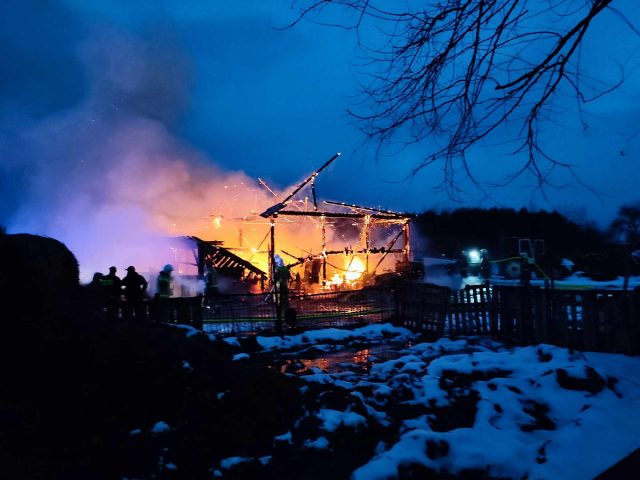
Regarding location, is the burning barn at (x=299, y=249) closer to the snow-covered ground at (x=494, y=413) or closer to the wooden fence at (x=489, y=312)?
the wooden fence at (x=489, y=312)

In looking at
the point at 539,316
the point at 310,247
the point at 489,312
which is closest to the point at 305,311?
the point at 489,312

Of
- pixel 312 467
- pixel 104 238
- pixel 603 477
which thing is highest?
pixel 104 238

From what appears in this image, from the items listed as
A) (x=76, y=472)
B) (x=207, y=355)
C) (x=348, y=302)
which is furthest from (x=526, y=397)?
(x=348, y=302)

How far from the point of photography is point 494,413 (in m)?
5.41

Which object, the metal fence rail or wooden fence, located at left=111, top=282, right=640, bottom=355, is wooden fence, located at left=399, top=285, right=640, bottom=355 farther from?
the metal fence rail

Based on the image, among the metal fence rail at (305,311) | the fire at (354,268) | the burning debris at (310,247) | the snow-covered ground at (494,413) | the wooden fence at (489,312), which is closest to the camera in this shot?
the snow-covered ground at (494,413)

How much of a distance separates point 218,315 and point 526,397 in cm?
863

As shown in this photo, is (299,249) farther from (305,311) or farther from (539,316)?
(539,316)

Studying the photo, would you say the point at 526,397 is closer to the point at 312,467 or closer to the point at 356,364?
the point at 312,467

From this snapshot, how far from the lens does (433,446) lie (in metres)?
4.47

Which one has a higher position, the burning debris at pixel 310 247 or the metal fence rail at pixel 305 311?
the burning debris at pixel 310 247

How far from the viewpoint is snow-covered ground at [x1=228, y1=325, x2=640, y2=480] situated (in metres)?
4.26

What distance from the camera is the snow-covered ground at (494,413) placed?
426 centimetres

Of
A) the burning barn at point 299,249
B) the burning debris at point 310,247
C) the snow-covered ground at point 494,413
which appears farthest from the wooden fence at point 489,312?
the burning barn at point 299,249
